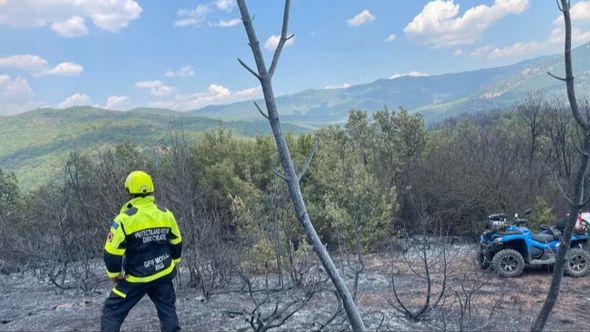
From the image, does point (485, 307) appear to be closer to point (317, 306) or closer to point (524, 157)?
point (317, 306)

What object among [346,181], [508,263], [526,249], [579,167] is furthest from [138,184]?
[346,181]

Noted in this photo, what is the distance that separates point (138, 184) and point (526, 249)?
786 centimetres

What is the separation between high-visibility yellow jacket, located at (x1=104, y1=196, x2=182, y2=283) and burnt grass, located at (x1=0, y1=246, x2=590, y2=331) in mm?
1027

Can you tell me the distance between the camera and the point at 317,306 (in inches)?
273

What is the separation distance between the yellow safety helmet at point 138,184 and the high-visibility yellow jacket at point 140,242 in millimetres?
95

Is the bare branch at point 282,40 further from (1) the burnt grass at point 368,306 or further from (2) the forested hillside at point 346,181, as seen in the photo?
(2) the forested hillside at point 346,181

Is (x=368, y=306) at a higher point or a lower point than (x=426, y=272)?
lower

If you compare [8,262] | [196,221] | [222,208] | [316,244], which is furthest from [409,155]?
[316,244]

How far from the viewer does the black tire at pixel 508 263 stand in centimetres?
880

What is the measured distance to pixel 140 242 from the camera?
4598 mm

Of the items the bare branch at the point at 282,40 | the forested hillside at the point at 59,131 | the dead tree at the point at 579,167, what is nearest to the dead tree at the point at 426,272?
the dead tree at the point at 579,167

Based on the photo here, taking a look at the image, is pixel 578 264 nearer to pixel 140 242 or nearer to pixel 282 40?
pixel 140 242

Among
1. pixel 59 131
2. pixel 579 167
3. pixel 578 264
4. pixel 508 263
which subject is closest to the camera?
pixel 579 167

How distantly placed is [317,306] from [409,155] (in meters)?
14.6
